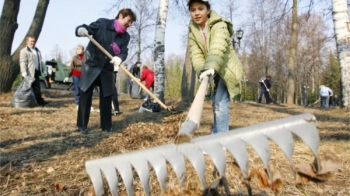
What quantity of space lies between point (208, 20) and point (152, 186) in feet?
4.45

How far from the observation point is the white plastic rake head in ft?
4.38

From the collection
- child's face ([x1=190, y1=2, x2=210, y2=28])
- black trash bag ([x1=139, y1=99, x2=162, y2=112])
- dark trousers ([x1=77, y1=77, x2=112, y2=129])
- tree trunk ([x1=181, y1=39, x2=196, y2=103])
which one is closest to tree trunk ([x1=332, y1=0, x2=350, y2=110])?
black trash bag ([x1=139, y1=99, x2=162, y2=112])

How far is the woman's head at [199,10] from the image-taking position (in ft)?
9.60

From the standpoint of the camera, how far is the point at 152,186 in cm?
260

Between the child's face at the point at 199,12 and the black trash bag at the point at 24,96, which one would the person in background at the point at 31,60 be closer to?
the black trash bag at the point at 24,96

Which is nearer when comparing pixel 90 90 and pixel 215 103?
pixel 215 103

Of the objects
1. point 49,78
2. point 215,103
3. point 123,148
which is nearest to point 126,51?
point 123,148

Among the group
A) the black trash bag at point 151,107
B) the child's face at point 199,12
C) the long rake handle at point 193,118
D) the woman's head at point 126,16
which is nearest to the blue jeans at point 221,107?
the child's face at point 199,12

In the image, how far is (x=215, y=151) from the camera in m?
1.39

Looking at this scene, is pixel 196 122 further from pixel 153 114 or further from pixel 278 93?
pixel 278 93

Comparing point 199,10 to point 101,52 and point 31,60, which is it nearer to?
point 101,52

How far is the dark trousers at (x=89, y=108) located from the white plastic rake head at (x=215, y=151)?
155 inches

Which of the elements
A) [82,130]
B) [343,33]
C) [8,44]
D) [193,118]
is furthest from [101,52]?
[8,44]

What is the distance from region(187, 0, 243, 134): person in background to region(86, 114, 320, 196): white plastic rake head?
1.10 m
